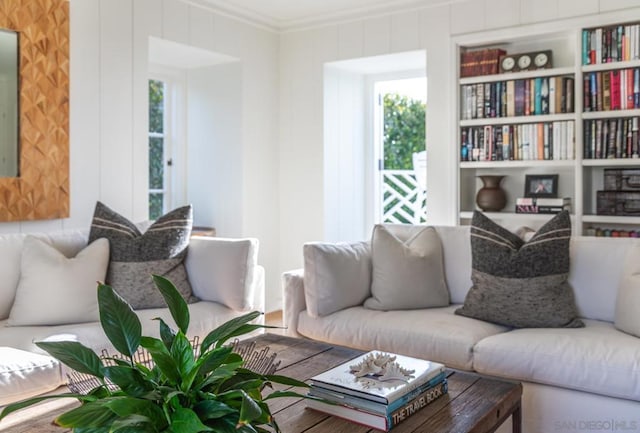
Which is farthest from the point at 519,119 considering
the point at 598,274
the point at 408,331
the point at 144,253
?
the point at 144,253

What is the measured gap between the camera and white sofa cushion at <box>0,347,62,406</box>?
2.17m

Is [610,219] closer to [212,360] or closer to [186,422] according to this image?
[212,360]

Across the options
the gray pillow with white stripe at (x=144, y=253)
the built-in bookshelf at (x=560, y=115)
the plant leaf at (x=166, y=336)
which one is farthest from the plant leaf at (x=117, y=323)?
the built-in bookshelf at (x=560, y=115)

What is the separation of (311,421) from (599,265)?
176 centimetres

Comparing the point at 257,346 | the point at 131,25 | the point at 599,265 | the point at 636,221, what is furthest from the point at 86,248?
the point at 636,221

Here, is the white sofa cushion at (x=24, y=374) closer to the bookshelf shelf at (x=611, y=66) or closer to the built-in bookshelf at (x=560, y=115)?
the built-in bookshelf at (x=560, y=115)

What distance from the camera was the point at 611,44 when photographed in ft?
12.2

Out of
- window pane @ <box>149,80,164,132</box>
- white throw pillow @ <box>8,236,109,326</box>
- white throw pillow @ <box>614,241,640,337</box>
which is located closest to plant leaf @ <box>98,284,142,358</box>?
white throw pillow @ <box>8,236,109,326</box>

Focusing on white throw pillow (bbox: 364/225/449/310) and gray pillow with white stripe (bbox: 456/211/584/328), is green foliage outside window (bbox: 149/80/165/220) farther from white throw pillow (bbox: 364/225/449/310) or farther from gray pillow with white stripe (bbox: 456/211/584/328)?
gray pillow with white stripe (bbox: 456/211/584/328)

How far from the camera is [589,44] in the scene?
149 inches

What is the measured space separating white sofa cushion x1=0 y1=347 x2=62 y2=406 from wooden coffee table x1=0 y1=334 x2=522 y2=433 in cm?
65

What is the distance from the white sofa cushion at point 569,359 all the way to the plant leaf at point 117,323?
1.64 m

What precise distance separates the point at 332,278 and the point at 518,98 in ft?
6.42

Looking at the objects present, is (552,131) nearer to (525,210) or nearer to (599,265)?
(525,210)
